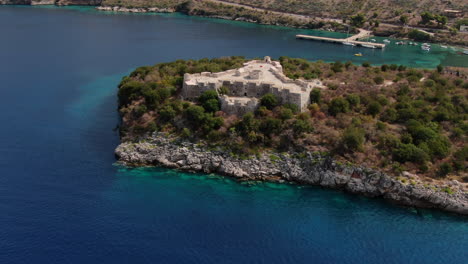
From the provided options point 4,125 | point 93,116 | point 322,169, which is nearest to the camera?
point 322,169

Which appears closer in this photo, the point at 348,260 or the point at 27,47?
the point at 348,260

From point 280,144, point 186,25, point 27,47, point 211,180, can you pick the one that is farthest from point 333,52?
point 27,47

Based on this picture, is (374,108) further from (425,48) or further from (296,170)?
(425,48)

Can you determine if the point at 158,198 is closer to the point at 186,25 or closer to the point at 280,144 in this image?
the point at 280,144

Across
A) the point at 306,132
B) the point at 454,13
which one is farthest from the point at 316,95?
the point at 454,13

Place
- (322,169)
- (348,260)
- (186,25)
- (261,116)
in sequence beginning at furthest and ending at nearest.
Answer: (186,25), (261,116), (322,169), (348,260)

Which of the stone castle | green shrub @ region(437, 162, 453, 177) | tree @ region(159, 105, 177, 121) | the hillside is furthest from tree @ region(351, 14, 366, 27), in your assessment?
tree @ region(159, 105, 177, 121)

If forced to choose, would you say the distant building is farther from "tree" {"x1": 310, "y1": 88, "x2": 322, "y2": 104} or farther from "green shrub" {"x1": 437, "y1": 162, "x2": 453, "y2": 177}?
"green shrub" {"x1": 437, "y1": 162, "x2": 453, "y2": 177}
